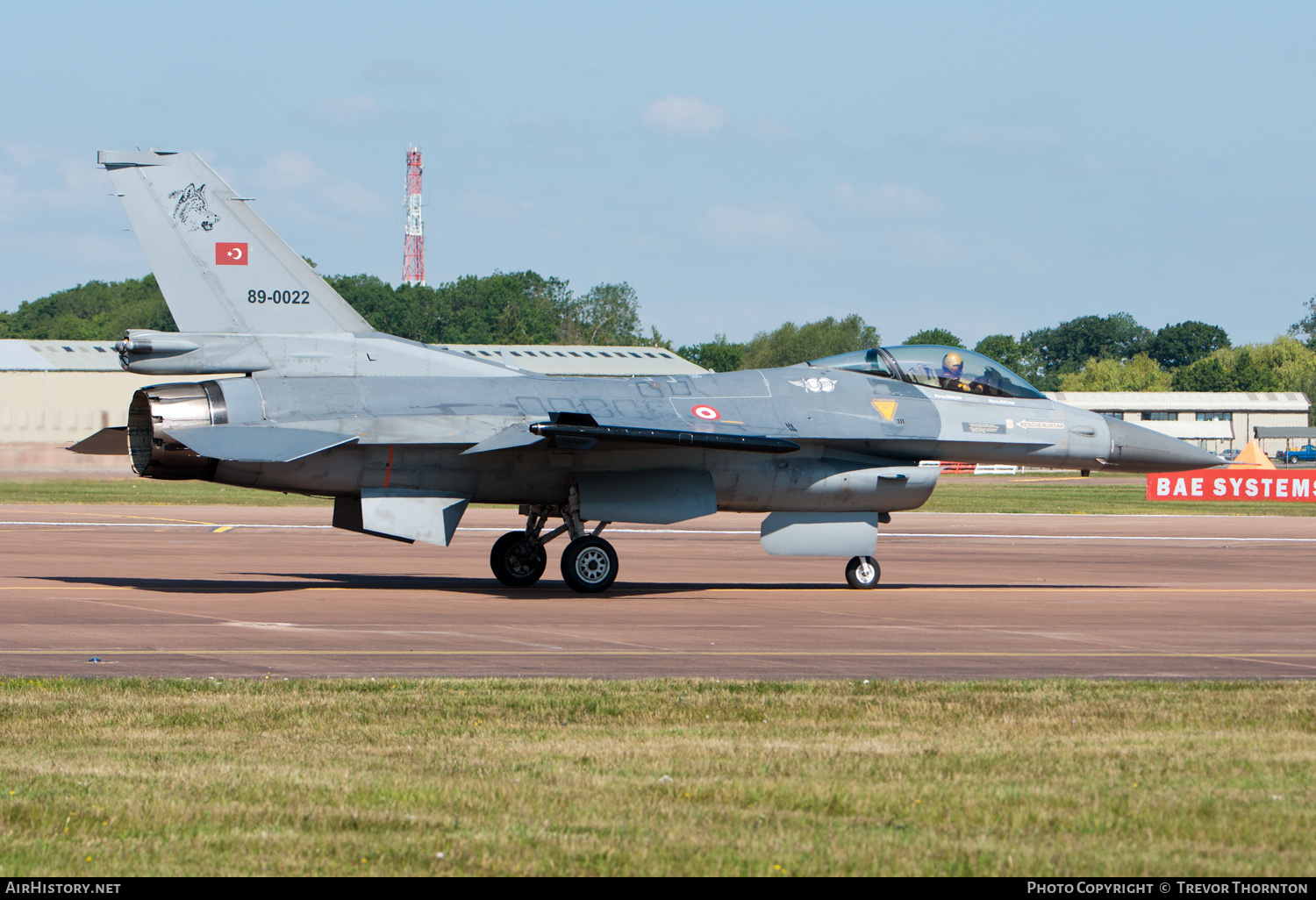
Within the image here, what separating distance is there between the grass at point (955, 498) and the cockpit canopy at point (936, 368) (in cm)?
2277

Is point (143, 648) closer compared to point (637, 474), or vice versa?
point (143, 648)

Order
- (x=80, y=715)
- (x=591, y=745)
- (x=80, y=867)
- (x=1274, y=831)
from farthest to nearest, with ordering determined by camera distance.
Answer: (x=80, y=715) < (x=591, y=745) < (x=1274, y=831) < (x=80, y=867)

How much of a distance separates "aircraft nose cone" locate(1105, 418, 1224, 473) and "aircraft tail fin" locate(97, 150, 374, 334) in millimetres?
11423

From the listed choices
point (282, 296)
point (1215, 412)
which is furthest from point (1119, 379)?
point (282, 296)

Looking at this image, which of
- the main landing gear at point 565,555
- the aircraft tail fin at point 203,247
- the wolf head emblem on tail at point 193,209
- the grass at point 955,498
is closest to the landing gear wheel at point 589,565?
the main landing gear at point 565,555

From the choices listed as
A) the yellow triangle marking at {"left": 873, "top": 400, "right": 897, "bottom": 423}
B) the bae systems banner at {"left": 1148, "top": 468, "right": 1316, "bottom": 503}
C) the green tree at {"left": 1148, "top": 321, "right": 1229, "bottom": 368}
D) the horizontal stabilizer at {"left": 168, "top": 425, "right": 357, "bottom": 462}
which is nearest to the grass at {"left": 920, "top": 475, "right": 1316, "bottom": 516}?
the bae systems banner at {"left": 1148, "top": 468, "right": 1316, "bottom": 503}

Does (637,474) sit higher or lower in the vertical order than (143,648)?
higher

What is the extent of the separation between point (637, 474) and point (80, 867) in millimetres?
12876

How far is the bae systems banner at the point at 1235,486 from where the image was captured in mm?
51656

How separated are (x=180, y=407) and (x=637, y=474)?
588 cm

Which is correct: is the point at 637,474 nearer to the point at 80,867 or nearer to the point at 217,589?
the point at 217,589

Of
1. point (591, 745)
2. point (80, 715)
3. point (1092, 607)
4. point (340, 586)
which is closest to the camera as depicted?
point (591, 745)

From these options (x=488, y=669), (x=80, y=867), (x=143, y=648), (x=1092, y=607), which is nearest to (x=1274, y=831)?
(x=80, y=867)

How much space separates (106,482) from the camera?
172 feet
